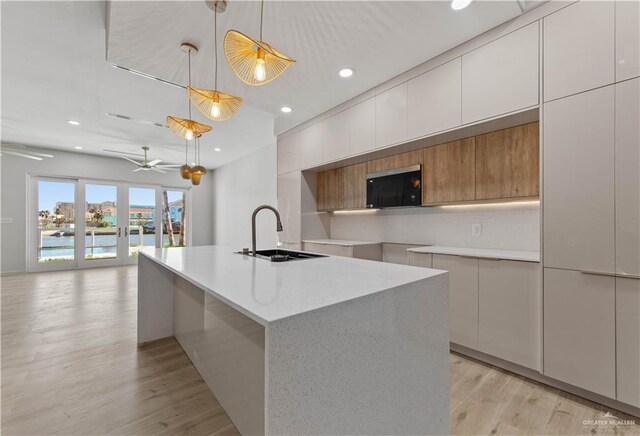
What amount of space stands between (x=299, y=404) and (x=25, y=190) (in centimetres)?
859

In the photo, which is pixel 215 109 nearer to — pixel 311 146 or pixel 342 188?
pixel 311 146

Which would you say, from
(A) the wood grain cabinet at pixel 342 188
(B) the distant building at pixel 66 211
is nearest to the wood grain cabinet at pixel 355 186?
(A) the wood grain cabinet at pixel 342 188

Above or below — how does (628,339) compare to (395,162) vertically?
below

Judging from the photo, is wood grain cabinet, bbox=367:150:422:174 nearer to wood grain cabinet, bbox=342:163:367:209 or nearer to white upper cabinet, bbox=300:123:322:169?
wood grain cabinet, bbox=342:163:367:209

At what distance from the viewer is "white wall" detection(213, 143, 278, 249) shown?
610 centimetres

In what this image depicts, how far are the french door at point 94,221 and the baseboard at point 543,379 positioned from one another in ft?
22.8

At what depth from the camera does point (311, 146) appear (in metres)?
4.18

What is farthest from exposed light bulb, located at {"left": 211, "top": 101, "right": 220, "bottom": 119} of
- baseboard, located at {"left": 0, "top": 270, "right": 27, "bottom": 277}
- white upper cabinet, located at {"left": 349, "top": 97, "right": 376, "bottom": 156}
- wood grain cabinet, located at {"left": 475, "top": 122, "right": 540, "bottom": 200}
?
baseboard, located at {"left": 0, "top": 270, "right": 27, "bottom": 277}

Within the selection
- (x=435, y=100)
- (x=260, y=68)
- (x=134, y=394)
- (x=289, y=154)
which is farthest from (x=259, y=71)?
(x=289, y=154)

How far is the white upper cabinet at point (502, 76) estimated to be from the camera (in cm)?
210

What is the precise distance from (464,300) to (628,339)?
974 millimetres

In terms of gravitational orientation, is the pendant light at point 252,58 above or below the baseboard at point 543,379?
above

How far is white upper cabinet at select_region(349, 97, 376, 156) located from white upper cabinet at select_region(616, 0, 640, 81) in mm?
1952

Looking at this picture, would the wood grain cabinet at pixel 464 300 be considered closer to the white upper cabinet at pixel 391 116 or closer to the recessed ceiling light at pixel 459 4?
A: the white upper cabinet at pixel 391 116
